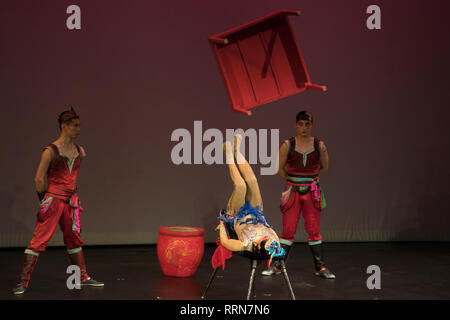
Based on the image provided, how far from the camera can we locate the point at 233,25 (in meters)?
7.08

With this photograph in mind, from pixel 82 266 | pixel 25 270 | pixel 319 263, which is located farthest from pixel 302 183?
pixel 25 270

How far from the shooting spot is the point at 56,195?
4.68 m

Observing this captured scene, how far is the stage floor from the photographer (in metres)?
4.73

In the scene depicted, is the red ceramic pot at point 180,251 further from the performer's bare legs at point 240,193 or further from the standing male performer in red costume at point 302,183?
the performer's bare legs at point 240,193

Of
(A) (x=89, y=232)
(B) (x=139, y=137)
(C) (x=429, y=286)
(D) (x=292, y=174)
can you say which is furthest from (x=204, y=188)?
(C) (x=429, y=286)

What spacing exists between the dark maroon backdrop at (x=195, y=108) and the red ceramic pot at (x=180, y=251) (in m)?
1.75

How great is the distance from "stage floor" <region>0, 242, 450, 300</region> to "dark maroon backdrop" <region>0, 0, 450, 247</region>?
21.2 inches

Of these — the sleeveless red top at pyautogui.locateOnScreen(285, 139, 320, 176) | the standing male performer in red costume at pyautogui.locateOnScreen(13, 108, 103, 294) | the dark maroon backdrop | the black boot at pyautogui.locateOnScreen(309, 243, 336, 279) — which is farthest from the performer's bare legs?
the dark maroon backdrop

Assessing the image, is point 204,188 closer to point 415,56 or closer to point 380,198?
point 380,198

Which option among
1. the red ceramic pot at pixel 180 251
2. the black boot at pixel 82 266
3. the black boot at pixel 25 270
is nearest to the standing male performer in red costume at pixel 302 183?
the red ceramic pot at pixel 180 251

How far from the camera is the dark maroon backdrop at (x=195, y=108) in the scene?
6.73 m

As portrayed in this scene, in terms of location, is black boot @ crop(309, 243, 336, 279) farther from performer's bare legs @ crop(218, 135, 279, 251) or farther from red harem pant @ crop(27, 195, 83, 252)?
red harem pant @ crop(27, 195, 83, 252)

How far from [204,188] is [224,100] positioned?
1100 mm

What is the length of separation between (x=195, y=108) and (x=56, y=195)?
9.09 ft
